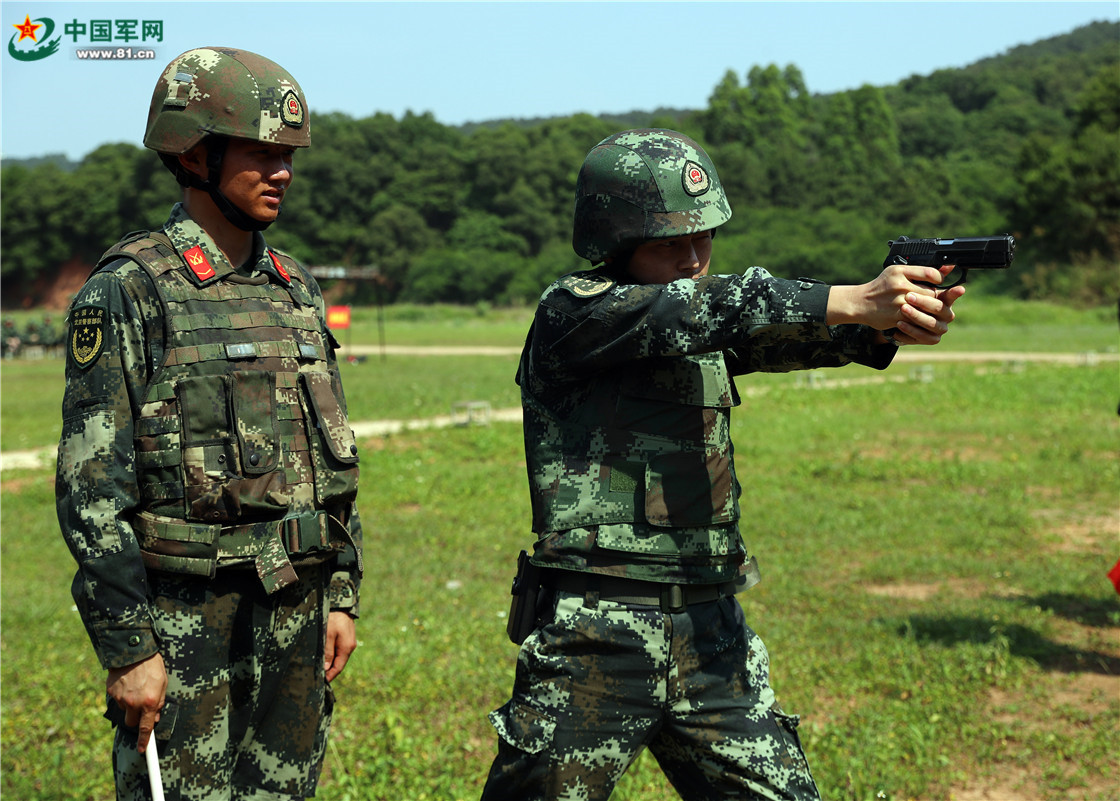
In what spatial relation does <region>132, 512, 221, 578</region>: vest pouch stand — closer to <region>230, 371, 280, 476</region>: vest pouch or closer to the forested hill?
<region>230, 371, 280, 476</region>: vest pouch

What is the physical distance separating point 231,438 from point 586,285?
933mm

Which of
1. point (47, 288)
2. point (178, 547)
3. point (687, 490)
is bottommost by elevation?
point (47, 288)

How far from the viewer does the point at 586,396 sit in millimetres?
2404

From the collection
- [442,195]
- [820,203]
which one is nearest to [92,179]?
[442,195]

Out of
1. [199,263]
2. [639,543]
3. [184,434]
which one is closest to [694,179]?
[639,543]

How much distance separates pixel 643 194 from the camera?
7.75 feet

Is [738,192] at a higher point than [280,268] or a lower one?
higher

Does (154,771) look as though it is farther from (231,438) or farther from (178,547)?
(231,438)

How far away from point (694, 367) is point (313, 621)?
3.88 feet

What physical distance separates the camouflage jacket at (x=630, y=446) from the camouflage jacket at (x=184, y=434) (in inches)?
23.7

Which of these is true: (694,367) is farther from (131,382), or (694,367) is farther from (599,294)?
(131,382)

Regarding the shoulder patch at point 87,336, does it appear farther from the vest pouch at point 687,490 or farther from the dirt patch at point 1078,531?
the dirt patch at point 1078,531

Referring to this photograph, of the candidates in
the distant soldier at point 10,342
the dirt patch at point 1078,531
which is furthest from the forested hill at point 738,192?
the dirt patch at point 1078,531

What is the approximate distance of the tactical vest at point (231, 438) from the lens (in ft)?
7.92
